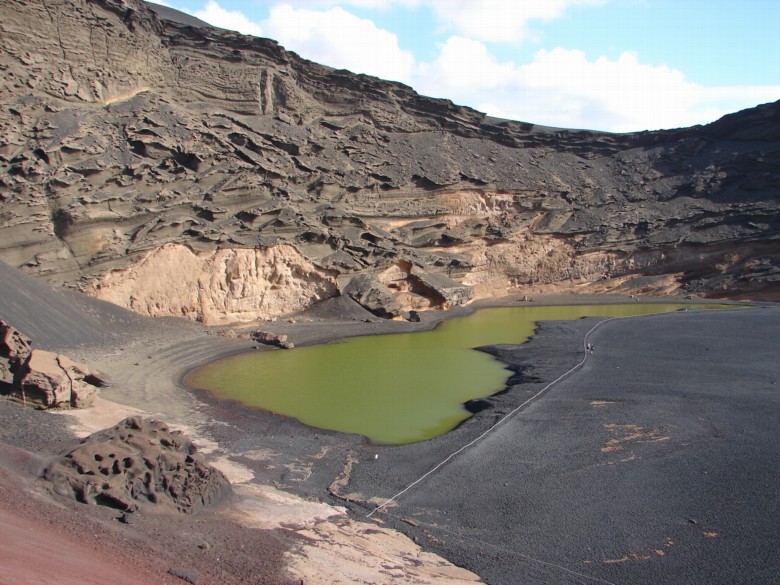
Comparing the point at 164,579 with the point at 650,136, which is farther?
the point at 650,136

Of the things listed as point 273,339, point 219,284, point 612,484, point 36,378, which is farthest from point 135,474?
point 219,284

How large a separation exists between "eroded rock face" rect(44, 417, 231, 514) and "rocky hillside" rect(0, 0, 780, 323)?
17.2 metres

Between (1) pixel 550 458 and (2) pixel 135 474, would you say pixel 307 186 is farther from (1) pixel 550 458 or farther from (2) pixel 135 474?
(2) pixel 135 474

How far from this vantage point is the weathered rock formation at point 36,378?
1343 cm

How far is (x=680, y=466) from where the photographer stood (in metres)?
11.1

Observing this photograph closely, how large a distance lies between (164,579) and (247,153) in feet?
92.9

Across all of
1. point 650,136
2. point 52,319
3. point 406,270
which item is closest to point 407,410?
point 52,319

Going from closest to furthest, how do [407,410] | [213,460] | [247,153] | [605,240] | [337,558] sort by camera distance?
[337,558], [213,460], [407,410], [247,153], [605,240]

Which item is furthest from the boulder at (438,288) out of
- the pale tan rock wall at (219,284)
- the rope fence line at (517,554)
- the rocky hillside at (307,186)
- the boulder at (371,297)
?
the rope fence line at (517,554)

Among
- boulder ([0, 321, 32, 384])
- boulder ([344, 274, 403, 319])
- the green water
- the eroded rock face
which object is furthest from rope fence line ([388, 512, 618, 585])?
boulder ([344, 274, 403, 319])

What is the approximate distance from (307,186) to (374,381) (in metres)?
18.3

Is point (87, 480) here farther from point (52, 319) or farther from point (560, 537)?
point (52, 319)

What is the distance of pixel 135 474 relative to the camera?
28.7ft

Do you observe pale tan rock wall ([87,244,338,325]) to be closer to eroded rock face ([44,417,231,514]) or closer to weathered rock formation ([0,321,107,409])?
weathered rock formation ([0,321,107,409])
